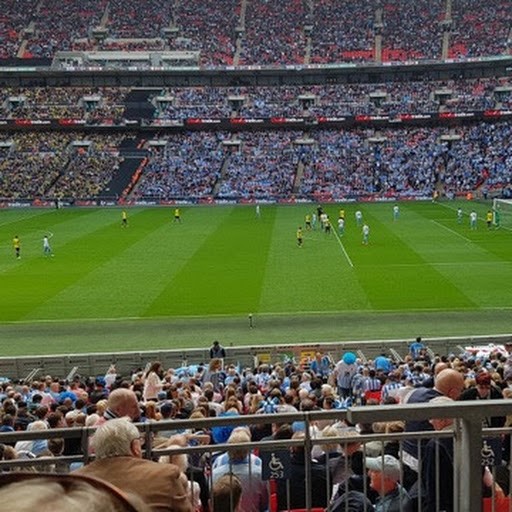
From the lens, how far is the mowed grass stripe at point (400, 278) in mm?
28609

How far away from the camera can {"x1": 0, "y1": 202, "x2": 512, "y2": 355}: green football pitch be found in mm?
25188

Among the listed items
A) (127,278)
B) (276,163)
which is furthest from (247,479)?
(276,163)

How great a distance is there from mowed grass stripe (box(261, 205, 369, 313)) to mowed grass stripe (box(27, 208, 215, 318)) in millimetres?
4769

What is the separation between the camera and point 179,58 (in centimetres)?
9350

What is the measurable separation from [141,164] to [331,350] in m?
64.4

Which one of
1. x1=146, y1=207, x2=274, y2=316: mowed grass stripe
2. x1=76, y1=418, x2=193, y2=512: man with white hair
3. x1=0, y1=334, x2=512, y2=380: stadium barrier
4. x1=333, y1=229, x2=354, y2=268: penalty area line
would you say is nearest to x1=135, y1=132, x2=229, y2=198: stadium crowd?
x1=146, y1=207, x2=274, y2=316: mowed grass stripe

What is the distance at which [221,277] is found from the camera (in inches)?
1346

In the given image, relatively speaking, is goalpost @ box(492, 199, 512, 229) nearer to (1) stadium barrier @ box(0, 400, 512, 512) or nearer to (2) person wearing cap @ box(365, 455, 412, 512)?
(2) person wearing cap @ box(365, 455, 412, 512)

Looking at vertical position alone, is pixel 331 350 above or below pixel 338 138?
below

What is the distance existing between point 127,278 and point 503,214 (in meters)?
33.3

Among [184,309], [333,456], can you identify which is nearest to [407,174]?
[184,309]

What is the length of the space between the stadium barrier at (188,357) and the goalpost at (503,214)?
30513 millimetres

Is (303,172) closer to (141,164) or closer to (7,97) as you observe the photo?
(141,164)

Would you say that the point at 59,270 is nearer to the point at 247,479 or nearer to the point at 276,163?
the point at 247,479
